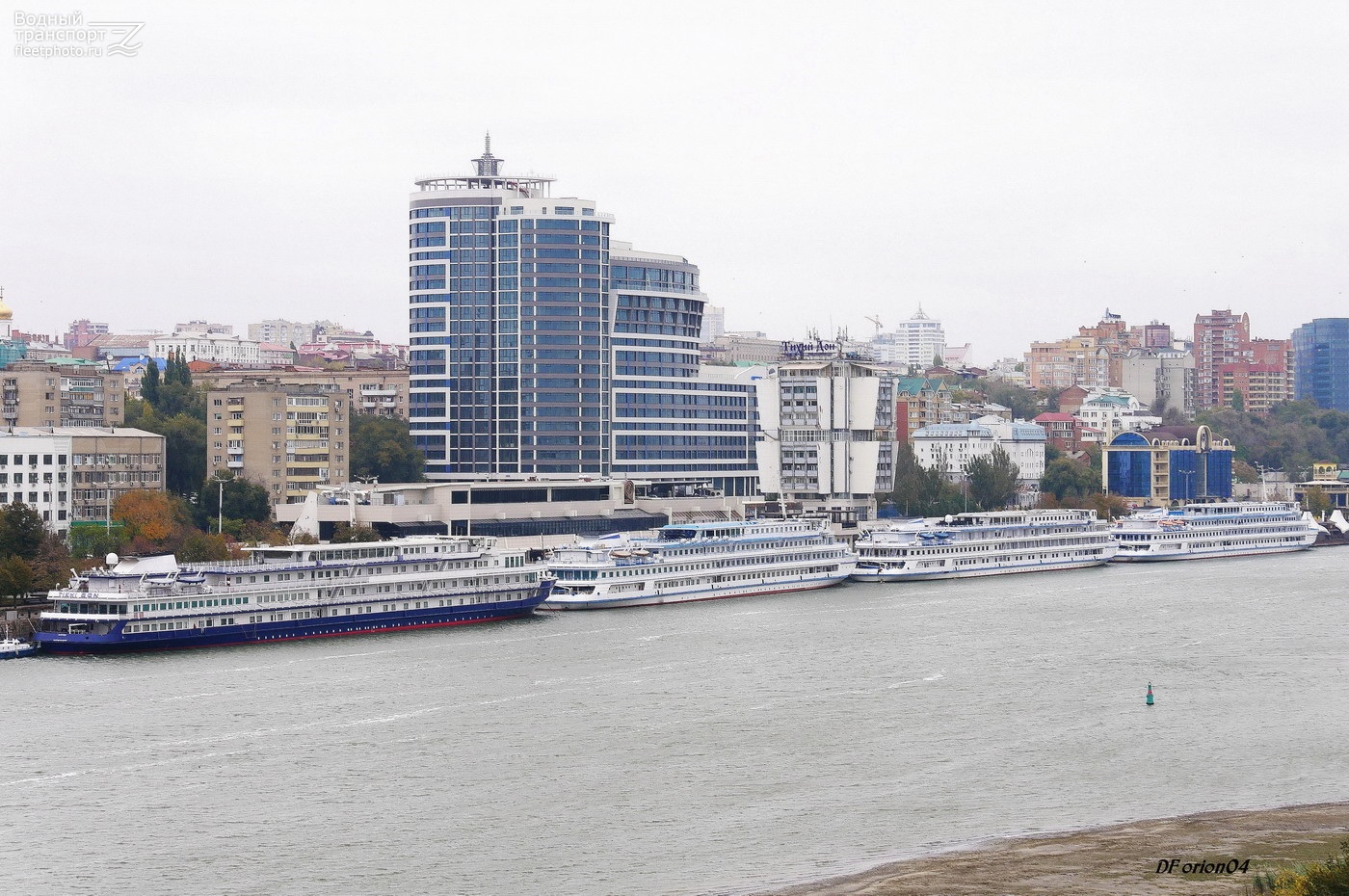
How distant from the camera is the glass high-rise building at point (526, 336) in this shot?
416 ft

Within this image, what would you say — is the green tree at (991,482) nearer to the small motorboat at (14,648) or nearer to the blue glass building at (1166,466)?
the blue glass building at (1166,466)

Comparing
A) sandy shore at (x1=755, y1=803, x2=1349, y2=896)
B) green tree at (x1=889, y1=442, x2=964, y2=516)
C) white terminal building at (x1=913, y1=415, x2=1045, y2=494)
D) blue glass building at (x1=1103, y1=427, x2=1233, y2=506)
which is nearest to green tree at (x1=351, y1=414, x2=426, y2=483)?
green tree at (x1=889, y1=442, x2=964, y2=516)

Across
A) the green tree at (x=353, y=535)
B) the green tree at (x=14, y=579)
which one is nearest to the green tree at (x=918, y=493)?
the green tree at (x=353, y=535)

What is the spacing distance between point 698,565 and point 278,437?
32.2 meters

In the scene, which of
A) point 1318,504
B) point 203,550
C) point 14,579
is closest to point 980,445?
point 1318,504

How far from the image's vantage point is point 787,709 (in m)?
57.0

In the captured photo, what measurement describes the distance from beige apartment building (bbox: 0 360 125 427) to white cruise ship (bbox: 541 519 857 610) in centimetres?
3817

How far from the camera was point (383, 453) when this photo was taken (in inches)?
4798

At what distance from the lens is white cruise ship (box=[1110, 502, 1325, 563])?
411ft

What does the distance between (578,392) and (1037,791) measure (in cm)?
8541

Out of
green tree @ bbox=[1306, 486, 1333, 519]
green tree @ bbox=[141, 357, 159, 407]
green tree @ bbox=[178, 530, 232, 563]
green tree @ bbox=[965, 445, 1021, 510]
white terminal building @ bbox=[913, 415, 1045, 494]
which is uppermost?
green tree @ bbox=[141, 357, 159, 407]

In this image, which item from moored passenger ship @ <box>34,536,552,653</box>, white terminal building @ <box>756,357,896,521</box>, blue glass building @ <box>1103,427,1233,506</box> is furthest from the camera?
blue glass building @ <box>1103,427,1233,506</box>

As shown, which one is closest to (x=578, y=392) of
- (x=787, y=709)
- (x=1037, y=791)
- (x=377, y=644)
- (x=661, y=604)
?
(x=661, y=604)

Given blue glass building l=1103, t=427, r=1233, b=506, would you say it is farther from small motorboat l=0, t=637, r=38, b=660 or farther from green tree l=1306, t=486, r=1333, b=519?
small motorboat l=0, t=637, r=38, b=660
